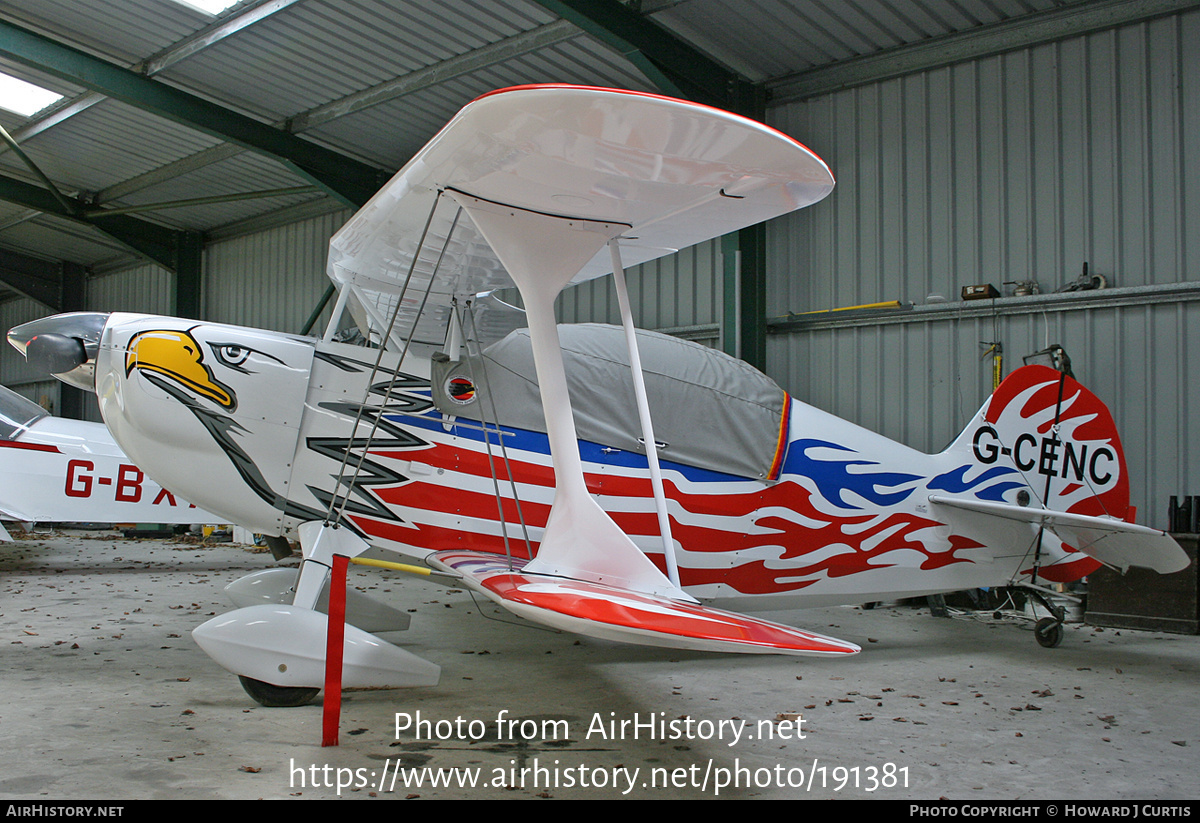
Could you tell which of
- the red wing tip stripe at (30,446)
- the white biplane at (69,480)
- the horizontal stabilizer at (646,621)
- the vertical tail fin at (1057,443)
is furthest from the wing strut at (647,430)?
the red wing tip stripe at (30,446)

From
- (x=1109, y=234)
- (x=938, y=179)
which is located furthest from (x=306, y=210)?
(x=1109, y=234)

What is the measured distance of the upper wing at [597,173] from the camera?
2504 mm

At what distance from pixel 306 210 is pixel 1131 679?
13.7m

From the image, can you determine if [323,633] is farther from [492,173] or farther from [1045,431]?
[1045,431]

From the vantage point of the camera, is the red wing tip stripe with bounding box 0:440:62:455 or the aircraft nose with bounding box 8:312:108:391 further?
the red wing tip stripe with bounding box 0:440:62:455

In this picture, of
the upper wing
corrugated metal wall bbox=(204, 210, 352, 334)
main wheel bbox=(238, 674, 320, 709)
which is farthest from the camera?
corrugated metal wall bbox=(204, 210, 352, 334)

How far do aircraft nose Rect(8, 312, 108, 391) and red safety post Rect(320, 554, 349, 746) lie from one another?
212 cm

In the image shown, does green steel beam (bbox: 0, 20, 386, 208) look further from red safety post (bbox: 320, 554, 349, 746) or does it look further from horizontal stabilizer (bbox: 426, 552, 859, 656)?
horizontal stabilizer (bbox: 426, 552, 859, 656)

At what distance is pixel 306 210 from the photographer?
14.1 m

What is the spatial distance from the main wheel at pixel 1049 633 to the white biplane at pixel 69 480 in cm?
781

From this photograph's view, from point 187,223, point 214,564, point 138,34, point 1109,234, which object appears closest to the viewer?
point 1109,234

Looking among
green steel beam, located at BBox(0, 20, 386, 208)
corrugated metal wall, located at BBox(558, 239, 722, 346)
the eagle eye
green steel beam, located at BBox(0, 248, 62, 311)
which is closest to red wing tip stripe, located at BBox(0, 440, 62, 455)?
green steel beam, located at BBox(0, 20, 386, 208)

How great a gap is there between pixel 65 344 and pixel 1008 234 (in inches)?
311

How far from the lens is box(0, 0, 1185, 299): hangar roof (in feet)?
25.2
